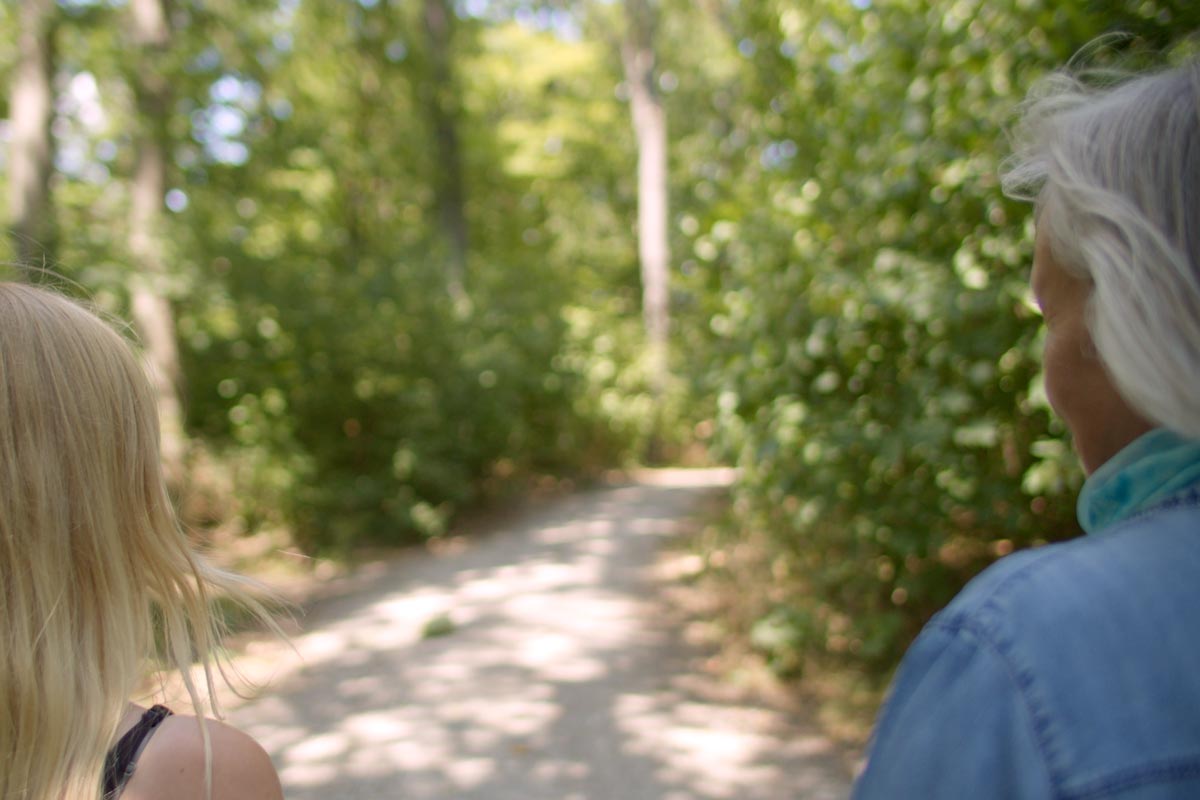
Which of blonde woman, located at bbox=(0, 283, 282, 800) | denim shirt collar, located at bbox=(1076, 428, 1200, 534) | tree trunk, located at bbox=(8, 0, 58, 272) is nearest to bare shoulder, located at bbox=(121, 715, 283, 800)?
blonde woman, located at bbox=(0, 283, 282, 800)

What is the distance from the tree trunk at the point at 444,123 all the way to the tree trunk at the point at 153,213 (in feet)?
21.6

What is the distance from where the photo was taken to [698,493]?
1326 centimetres

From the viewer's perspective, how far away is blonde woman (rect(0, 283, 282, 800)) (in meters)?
1.25

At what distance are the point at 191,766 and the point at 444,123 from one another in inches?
627

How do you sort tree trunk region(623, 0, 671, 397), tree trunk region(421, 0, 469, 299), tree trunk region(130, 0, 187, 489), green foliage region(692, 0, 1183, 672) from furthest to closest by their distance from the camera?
tree trunk region(623, 0, 671, 397) < tree trunk region(421, 0, 469, 299) < tree trunk region(130, 0, 187, 489) < green foliage region(692, 0, 1183, 672)

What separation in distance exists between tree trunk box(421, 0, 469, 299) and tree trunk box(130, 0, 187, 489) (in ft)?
21.6

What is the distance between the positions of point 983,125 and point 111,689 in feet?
12.0

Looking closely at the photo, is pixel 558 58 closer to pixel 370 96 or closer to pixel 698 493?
pixel 370 96

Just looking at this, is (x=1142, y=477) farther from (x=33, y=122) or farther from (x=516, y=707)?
(x=33, y=122)

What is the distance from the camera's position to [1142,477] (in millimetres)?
926

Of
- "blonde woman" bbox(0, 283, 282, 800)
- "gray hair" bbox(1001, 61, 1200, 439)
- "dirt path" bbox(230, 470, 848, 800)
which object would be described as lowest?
"dirt path" bbox(230, 470, 848, 800)

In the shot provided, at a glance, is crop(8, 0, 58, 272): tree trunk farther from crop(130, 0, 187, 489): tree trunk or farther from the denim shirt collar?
the denim shirt collar

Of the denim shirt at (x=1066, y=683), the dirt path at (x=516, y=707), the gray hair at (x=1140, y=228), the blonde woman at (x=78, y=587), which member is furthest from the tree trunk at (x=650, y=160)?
the denim shirt at (x=1066, y=683)

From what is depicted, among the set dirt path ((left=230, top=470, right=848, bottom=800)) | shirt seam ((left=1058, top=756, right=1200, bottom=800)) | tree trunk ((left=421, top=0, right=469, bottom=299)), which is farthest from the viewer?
tree trunk ((left=421, top=0, right=469, bottom=299))
